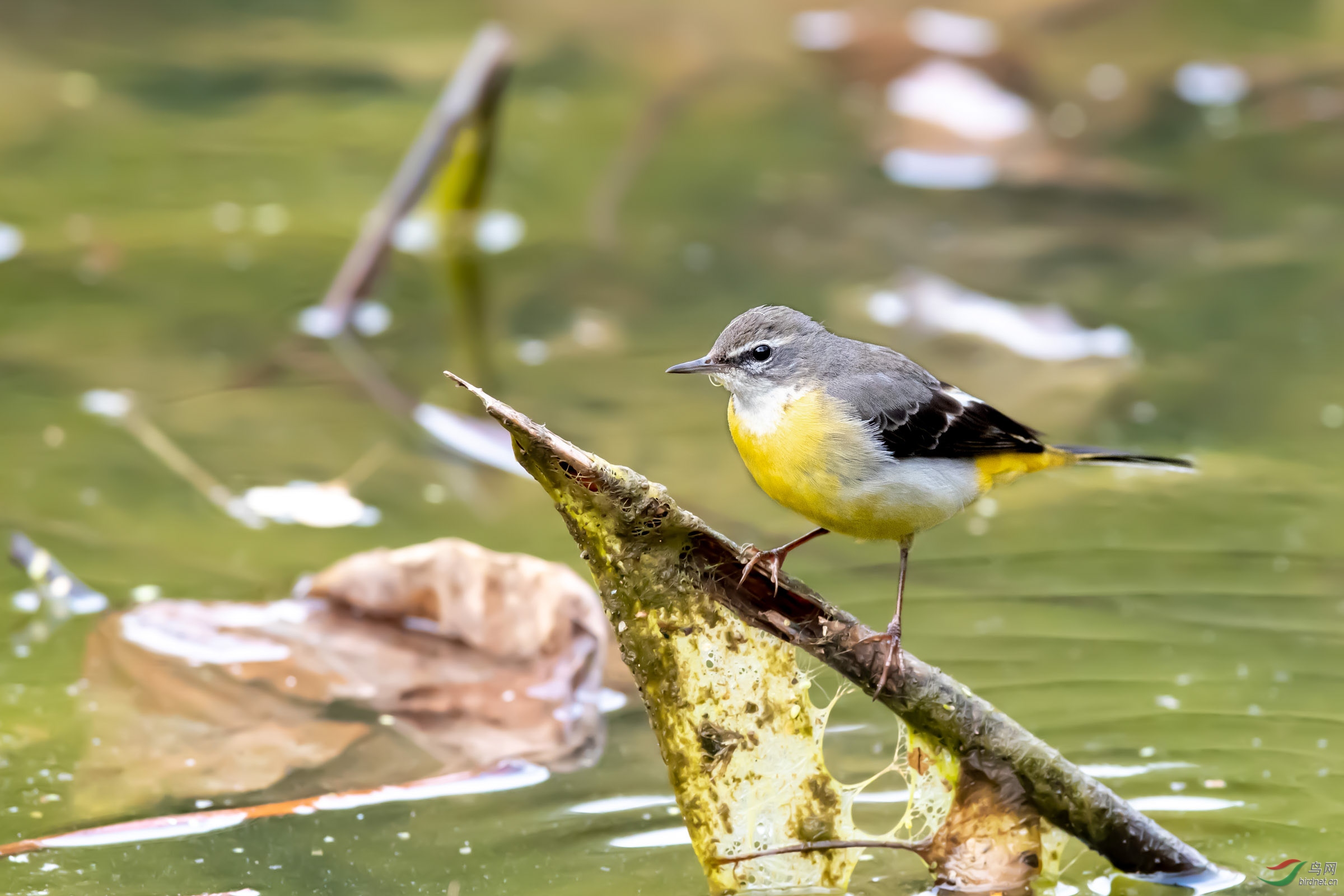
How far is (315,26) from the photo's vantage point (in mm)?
12625

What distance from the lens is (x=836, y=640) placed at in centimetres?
352

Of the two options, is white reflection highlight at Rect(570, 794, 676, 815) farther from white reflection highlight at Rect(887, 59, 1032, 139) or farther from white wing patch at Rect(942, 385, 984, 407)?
white reflection highlight at Rect(887, 59, 1032, 139)

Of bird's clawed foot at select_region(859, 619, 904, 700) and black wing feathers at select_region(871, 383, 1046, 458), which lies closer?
bird's clawed foot at select_region(859, 619, 904, 700)

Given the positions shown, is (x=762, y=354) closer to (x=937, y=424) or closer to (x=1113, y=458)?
(x=937, y=424)

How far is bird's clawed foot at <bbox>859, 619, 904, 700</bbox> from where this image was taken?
11.5 feet

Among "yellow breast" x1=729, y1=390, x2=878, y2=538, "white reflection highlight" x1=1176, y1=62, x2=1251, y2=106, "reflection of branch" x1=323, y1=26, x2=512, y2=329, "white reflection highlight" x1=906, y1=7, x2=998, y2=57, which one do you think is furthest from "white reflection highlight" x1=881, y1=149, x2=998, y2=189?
"yellow breast" x1=729, y1=390, x2=878, y2=538

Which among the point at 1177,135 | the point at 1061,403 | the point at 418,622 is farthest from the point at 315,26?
the point at 418,622

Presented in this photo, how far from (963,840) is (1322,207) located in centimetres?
766

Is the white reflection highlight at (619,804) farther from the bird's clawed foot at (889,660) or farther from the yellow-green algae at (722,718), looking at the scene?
the bird's clawed foot at (889,660)

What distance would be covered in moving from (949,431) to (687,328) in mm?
4132

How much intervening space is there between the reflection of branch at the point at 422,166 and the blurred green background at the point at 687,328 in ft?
1.18

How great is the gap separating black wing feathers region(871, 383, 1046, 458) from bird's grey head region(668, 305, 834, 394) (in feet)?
0.90

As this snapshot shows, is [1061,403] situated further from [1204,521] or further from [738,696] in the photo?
→ [738,696]

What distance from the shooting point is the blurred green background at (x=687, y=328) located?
448cm
